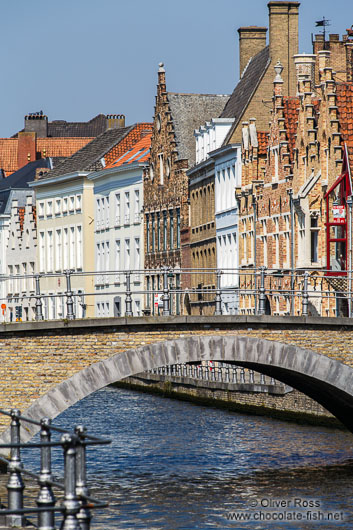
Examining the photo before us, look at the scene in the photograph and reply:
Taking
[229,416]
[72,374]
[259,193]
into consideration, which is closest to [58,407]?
[72,374]

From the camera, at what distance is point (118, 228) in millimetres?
77125

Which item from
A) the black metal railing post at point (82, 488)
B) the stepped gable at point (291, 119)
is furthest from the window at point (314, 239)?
the black metal railing post at point (82, 488)

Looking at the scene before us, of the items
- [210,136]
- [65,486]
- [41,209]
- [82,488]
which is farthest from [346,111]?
[41,209]

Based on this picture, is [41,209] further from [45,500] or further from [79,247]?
A: [45,500]

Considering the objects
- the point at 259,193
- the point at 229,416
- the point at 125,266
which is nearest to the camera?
the point at 229,416

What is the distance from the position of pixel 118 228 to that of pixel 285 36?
820 inches

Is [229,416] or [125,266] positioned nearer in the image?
[229,416]

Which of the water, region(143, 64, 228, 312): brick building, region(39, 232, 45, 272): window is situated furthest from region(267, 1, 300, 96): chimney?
region(39, 232, 45, 272): window

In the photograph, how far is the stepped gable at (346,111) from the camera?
1741 inches

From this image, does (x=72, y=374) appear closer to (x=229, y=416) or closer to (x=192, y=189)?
(x=229, y=416)

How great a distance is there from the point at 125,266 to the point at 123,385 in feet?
37.1

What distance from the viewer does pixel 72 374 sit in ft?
94.6

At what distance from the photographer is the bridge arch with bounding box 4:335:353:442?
2870 cm

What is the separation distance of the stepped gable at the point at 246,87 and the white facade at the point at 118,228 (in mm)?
9725
